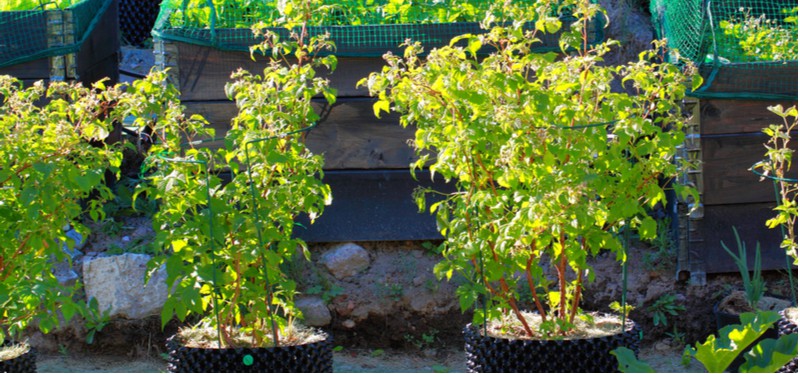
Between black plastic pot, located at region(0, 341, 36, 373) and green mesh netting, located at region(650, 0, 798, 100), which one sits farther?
green mesh netting, located at region(650, 0, 798, 100)

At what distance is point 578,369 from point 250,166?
128 centimetres

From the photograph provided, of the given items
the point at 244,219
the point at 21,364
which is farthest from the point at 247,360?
the point at 21,364

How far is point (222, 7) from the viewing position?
15.0 ft

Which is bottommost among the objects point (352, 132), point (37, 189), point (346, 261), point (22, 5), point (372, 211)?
point (346, 261)

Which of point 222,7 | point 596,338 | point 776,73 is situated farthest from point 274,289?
point 776,73

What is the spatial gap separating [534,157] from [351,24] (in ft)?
5.76

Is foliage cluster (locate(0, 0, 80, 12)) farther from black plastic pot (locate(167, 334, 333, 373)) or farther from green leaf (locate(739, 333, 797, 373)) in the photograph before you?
green leaf (locate(739, 333, 797, 373))

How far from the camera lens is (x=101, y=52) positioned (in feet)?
17.0

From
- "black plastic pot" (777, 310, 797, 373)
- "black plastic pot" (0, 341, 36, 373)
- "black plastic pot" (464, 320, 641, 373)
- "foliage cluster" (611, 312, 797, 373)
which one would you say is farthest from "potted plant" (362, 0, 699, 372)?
"black plastic pot" (0, 341, 36, 373)

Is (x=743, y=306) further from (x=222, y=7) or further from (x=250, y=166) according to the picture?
(x=222, y=7)

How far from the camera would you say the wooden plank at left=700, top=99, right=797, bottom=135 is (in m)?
4.33

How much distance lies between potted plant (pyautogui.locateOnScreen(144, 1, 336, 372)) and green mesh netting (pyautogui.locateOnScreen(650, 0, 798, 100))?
1973 millimetres

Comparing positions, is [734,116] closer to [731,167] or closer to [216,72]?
[731,167]

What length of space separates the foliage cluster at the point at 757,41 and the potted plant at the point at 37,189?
2914 mm
